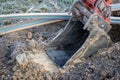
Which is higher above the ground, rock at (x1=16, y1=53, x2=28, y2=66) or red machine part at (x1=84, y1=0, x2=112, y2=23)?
red machine part at (x1=84, y1=0, x2=112, y2=23)

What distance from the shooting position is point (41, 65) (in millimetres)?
4547

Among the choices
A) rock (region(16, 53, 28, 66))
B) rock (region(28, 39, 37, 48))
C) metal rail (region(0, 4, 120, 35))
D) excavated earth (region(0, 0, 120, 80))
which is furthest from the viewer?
metal rail (region(0, 4, 120, 35))

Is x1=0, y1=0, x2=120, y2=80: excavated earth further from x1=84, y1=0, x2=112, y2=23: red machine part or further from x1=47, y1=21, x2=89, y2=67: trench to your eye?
x1=84, y1=0, x2=112, y2=23: red machine part

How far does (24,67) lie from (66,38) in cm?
93

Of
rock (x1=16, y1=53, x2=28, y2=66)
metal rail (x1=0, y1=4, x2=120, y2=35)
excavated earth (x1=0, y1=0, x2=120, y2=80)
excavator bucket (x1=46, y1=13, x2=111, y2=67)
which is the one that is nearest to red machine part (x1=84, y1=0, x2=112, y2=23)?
excavator bucket (x1=46, y1=13, x2=111, y2=67)

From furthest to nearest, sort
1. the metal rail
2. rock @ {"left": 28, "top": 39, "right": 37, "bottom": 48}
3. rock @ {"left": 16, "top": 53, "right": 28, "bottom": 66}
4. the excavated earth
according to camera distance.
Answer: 1. the metal rail
2. rock @ {"left": 28, "top": 39, "right": 37, "bottom": 48}
3. rock @ {"left": 16, "top": 53, "right": 28, "bottom": 66}
4. the excavated earth

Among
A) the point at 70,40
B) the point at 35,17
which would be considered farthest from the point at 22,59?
the point at 35,17

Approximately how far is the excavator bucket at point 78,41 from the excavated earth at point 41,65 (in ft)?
0.32

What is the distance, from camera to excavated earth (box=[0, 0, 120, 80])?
4.34m

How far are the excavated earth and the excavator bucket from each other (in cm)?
10

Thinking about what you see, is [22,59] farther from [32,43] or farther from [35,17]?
[35,17]

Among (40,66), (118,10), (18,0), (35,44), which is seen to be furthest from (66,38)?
(18,0)

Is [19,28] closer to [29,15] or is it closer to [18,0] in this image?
[29,15]

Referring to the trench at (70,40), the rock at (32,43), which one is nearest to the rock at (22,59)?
the rock at (32,43)
